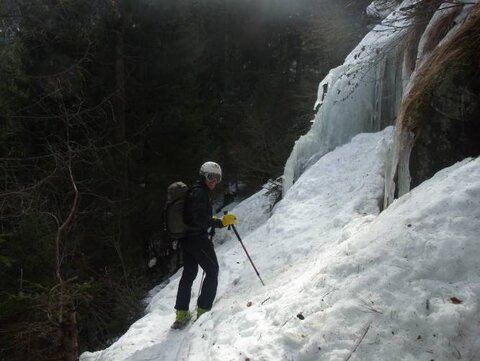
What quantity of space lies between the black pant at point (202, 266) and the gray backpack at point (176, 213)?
0.17m

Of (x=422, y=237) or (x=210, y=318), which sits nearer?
(x=422, y=237)

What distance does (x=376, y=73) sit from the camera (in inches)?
371

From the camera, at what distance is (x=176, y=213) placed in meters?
5.30

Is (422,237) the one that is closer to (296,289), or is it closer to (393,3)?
(296,289)

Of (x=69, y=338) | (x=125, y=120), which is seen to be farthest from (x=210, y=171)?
(x=125, y=120)

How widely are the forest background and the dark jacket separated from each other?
2.00 metres

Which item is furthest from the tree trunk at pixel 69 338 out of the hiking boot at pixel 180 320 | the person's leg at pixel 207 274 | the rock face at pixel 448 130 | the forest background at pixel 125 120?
the rock face at pixel 448 130

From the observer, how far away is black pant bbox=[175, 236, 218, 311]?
540cm

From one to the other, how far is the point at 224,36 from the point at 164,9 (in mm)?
6686

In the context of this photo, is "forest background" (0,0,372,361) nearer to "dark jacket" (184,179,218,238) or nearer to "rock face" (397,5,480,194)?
"dark jacket" (184,179,218,238)

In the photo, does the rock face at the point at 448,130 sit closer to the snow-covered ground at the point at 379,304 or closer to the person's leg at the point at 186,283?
the snow-covered ground at the point at 379,304

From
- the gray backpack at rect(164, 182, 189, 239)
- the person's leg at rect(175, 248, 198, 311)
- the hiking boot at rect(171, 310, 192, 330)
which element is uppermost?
the gray backpack at rect(164, 182, 189, 239)

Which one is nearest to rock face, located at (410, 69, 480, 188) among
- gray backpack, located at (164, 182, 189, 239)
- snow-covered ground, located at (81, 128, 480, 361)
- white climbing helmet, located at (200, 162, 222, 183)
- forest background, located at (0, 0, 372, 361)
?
snow-covered ground, located at (81, 128, 480, 361)

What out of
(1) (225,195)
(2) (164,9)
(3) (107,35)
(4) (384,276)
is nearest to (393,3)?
(4) (384,276)
